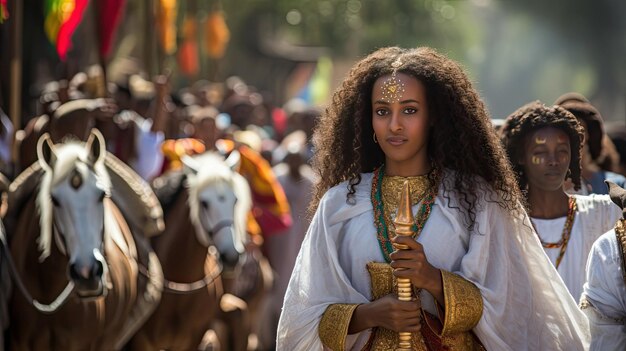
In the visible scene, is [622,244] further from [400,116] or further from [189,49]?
[189,49]

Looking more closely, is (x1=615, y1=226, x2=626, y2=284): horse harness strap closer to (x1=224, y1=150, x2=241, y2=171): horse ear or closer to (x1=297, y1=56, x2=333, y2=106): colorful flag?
(x1=224, y1=150, x2=241, y2=171): horse ear

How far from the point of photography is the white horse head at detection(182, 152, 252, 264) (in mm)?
10672

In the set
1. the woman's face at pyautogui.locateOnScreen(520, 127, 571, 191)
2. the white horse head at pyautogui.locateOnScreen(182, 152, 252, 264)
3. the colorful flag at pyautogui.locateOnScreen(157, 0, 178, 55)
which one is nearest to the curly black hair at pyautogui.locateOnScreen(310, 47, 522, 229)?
the woman's face at pyautogui.locateOnScreen(520, 127, 571, 191)

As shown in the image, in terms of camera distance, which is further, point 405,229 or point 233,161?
point 233,161

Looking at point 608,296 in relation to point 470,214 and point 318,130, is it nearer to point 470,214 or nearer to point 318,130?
point 470,214

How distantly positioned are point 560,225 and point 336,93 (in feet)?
5.03

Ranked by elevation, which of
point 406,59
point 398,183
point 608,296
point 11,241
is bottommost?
point 11,241

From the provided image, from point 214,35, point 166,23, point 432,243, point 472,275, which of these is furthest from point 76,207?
point 214,35

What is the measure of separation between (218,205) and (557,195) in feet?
13.9

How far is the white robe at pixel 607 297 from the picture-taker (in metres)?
5.45

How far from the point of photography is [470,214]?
5.55 meters

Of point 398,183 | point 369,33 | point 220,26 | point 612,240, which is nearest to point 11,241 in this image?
point 398,183

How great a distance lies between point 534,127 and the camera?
6898mm

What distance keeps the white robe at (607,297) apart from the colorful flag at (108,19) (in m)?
8.30
